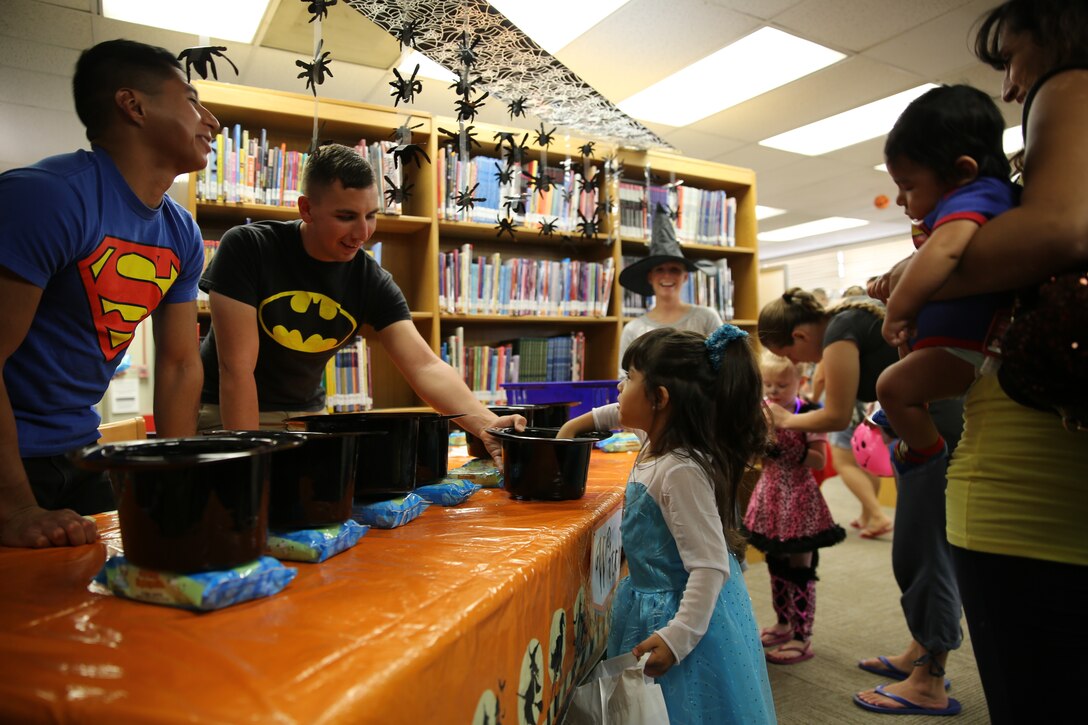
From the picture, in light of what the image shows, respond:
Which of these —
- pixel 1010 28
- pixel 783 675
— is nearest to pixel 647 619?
pixel 1010 28

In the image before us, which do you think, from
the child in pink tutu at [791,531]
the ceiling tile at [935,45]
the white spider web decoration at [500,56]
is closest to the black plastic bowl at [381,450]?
the white spider web decoration at [500,56]

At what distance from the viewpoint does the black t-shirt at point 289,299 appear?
1687mm

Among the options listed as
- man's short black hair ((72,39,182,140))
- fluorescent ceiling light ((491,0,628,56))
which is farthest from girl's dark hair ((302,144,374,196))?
fluorescent ceiling light ((491,0,628,56))

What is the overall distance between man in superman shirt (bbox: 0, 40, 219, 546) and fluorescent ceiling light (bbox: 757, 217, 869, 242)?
29.1 ft

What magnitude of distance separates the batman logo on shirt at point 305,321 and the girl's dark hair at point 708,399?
0.91m

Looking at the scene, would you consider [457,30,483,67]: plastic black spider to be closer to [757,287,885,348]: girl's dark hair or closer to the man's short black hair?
the man's short black hair

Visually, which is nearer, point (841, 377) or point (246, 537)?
point (246, 537)

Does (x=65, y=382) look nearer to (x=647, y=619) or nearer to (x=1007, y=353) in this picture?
(x=647, y=619)

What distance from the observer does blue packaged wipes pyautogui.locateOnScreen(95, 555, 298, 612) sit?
2.09 ft

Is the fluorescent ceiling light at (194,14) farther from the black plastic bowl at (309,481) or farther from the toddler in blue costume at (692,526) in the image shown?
the black plastic bowl at (309,481)

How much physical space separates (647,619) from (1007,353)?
73cm

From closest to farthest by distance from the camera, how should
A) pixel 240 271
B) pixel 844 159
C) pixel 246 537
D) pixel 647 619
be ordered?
pixel 246 537, pixel 647 619, pixel 240 271, pixel 844 159

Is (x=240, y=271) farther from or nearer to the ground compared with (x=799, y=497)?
farther from the ground

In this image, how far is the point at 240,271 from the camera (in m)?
1.67
